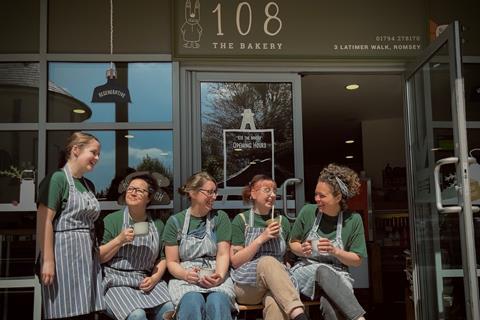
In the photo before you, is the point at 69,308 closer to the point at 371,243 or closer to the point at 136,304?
the point at 136,304

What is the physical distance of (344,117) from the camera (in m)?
7.62

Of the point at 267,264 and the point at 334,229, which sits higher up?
the point at 334,229

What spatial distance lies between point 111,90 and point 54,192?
47.0 inches

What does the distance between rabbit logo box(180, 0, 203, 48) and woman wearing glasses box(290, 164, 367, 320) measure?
1.32 meters

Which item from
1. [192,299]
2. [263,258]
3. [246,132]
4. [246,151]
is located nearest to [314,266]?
[263,258]

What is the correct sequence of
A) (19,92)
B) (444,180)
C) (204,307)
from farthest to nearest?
(19,92) → (444,180) → (204,307)

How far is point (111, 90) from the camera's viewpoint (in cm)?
371

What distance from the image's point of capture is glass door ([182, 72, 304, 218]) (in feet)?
12.3

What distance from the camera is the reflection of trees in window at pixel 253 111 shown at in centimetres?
378

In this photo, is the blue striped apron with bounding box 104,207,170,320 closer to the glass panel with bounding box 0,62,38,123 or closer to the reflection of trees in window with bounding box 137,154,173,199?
the reflection of trees in window with bounding box 137,154,173,199

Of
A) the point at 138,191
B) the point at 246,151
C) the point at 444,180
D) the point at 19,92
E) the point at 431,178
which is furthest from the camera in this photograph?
the point at 246,151

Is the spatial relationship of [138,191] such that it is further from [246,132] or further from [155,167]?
[246,132]

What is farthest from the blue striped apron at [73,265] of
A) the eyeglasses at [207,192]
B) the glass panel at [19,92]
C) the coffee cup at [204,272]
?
the glass panel at [19,92]

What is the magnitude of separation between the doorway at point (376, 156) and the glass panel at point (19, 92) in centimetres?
Result: 255
